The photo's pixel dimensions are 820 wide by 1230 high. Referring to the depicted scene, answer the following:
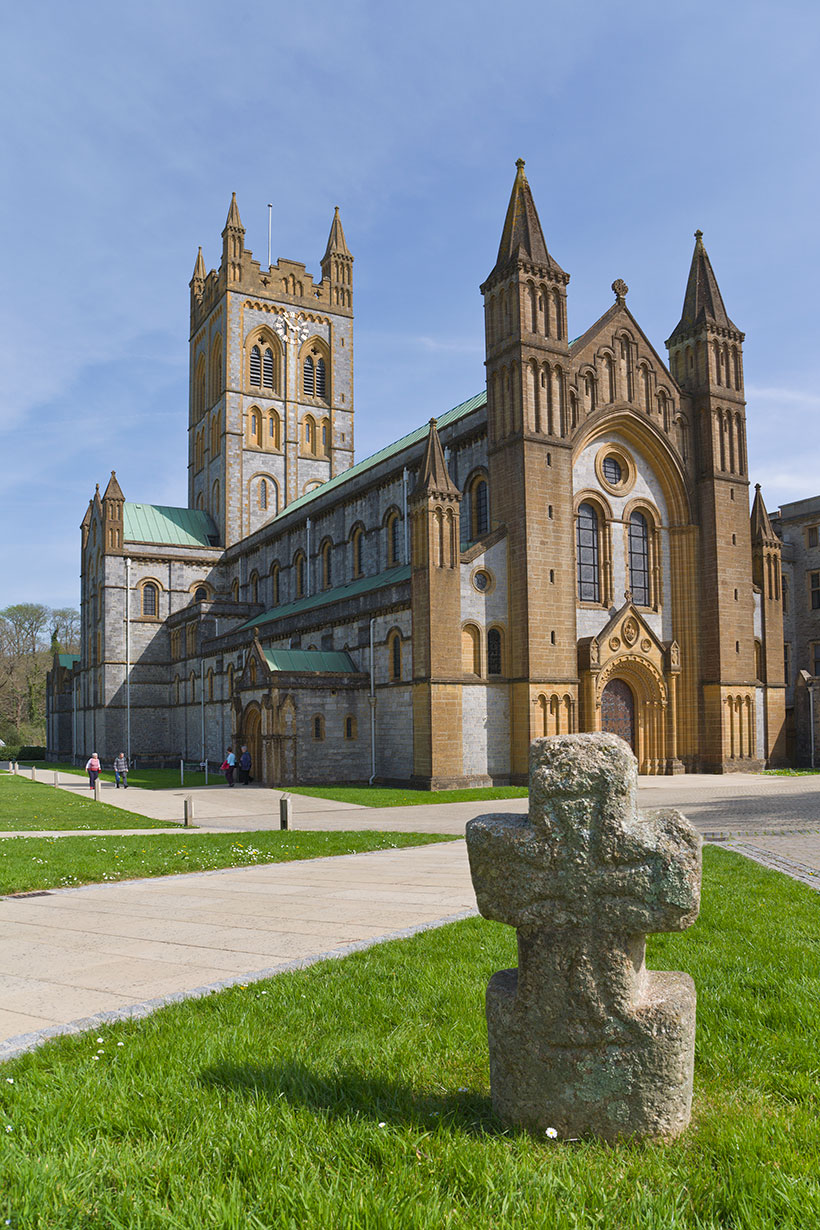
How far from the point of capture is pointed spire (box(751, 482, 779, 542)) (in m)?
42.0

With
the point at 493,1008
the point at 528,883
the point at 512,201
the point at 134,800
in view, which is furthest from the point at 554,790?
the point at 512,201

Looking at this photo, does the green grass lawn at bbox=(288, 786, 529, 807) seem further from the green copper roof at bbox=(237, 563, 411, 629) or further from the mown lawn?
the green copper roof at bbox=(237, 563, 411, 629)

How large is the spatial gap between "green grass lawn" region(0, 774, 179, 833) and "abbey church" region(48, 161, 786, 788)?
27.7 ft

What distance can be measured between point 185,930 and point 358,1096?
477 centimetres

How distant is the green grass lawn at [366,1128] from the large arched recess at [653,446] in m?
32.6

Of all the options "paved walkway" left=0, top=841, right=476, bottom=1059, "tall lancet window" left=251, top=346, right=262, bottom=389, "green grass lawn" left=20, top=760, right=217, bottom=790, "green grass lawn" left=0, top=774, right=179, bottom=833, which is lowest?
"green grass lawn" left=20, top=760, right=217, bottom=790

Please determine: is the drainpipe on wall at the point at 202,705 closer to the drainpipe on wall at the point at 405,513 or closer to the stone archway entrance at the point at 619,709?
the drainpipe on wall at the point at 405,513

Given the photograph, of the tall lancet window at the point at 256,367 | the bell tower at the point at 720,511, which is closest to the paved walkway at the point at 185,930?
the bell tower at the point at 720,511

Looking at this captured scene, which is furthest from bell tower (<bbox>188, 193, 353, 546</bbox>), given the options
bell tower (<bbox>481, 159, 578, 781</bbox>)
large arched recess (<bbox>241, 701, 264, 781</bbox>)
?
bell tower (<bbox>481, 159, 578, 781</bbox>)

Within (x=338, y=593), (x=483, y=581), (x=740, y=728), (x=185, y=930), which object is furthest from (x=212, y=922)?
(x=338, y=593)

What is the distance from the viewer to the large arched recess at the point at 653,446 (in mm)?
37094

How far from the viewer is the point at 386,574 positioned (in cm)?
4028

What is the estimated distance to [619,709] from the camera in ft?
121

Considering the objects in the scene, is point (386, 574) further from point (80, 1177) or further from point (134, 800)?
point (80, 1177)
